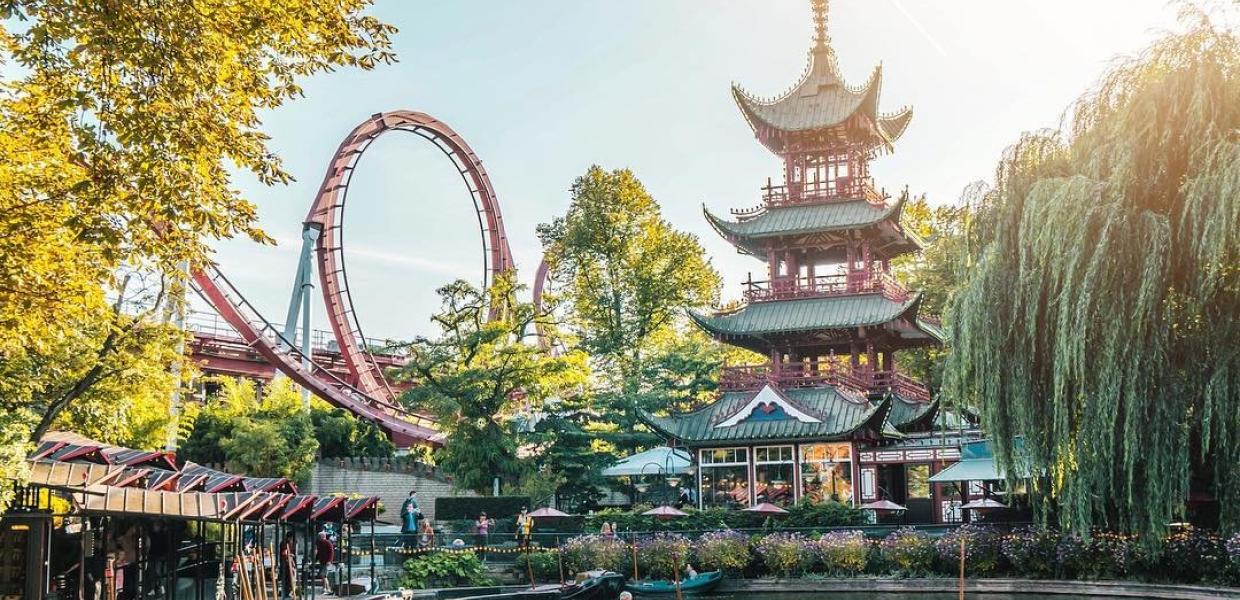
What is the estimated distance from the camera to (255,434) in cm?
3816

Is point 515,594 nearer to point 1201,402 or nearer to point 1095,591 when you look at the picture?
point 1095,591

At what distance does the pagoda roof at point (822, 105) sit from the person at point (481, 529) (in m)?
17.4

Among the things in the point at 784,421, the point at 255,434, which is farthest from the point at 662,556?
the point at 255,434

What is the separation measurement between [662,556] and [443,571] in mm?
Answer: 5151

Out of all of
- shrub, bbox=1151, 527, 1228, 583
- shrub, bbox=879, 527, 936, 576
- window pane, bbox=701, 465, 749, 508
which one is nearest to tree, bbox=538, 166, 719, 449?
window pane, bbox=701, 465, 749, 508

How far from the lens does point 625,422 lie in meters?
40.7

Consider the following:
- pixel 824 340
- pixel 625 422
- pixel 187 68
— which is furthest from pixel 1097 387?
pixel 625 422

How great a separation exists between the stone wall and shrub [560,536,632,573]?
44.8 ft

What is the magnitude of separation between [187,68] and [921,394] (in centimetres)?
3084

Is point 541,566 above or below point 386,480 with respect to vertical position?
below

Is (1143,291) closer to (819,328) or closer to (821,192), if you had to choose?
(819,328)

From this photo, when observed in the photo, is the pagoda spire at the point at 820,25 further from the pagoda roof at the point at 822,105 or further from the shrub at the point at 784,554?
the shrub at the point at 784,554

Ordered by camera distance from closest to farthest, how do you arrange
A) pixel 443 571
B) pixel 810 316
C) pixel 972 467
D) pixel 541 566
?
pixel 443 571 < pixel 541 566 < pixel 972 467 < pixel 810 316

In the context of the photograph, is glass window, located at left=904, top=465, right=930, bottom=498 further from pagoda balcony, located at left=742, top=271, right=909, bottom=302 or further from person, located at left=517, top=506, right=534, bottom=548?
person, located at left=517, top=506, right=534, bottom=548
